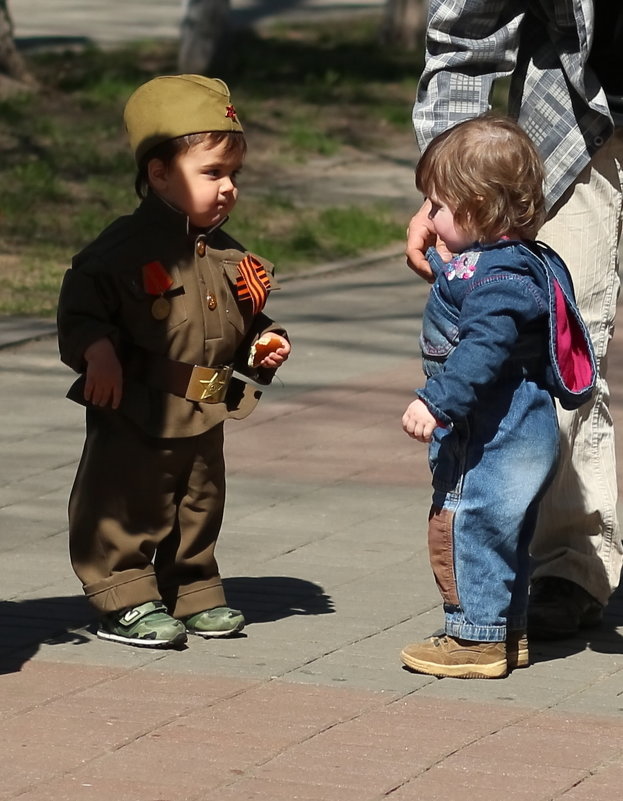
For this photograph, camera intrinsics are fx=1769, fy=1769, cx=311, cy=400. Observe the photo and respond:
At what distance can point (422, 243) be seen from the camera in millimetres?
4375

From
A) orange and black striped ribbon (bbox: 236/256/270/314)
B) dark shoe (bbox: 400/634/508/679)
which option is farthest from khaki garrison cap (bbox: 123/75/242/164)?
dark shoe (bbox: 400/634/508/679)

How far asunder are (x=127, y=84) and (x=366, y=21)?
37.3ft

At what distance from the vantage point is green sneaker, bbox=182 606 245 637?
179 inches

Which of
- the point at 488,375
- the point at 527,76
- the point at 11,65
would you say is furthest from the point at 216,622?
the point at 11,65

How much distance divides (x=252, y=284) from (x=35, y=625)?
107 centimetres

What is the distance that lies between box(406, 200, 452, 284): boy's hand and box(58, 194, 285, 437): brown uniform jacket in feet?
1.48

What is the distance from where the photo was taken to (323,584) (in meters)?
5.06

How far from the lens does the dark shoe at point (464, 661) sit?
4242 mm

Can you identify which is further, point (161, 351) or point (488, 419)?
point (161, 351)

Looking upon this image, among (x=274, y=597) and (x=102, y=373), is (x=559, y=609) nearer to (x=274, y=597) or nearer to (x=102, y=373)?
(x=274, y=597)

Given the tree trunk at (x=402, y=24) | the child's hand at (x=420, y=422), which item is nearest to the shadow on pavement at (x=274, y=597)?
the child's hand at (x=420, y=422)

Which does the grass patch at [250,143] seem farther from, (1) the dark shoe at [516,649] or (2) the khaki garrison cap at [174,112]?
(1) the dark shoe at [516,649]

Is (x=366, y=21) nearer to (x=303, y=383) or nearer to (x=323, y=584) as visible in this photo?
(x=303, y=383)

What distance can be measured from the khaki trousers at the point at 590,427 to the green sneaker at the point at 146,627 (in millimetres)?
1001
